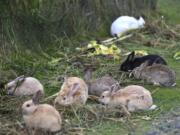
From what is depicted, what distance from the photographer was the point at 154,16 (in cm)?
1412

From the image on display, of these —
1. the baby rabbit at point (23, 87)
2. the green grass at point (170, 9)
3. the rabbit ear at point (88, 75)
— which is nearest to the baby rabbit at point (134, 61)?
the rabbit ear at point (88, 75)

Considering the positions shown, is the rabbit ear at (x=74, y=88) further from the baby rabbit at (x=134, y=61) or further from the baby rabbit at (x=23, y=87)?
the baby rabbit at (x=134, y=61)

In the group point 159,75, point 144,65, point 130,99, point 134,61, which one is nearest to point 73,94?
point 130,99

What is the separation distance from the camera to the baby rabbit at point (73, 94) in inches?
283

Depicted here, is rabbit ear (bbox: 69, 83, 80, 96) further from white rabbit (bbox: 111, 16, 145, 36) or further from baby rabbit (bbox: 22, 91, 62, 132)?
white rabbit (bbox: 111, 16, 145, 36)

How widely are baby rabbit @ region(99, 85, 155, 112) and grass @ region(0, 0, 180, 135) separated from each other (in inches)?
3.7

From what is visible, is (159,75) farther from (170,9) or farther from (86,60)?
(170,9)

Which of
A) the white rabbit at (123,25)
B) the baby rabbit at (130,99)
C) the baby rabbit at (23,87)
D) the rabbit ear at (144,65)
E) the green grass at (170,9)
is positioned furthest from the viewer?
the green grass at (170,9)

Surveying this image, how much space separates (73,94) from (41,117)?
830 millimetres

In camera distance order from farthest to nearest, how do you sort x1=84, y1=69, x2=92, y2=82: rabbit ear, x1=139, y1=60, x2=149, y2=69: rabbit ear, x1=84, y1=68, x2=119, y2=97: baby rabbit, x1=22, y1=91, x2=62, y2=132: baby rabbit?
x1=139, y1=60, x2=149, y2=69: rabbit ear → x1=84, y1=69, x2=92, y2=82: rabbit ear → x1=84, y1=68, x2=119, y2=97: baby rabbit → x1=22, y1=91, x2=62, y2=132: baby rabbit

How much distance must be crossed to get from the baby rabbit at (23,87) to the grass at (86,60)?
14 cm

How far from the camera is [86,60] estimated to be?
10.1 m

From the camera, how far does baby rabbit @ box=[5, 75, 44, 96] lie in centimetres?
780

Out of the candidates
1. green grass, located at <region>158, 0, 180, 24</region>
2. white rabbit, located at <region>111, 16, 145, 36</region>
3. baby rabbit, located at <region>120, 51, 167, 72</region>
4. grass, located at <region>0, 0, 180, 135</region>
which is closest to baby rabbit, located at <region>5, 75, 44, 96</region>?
grass, located at <region>0, 0, 180, 135</region>
